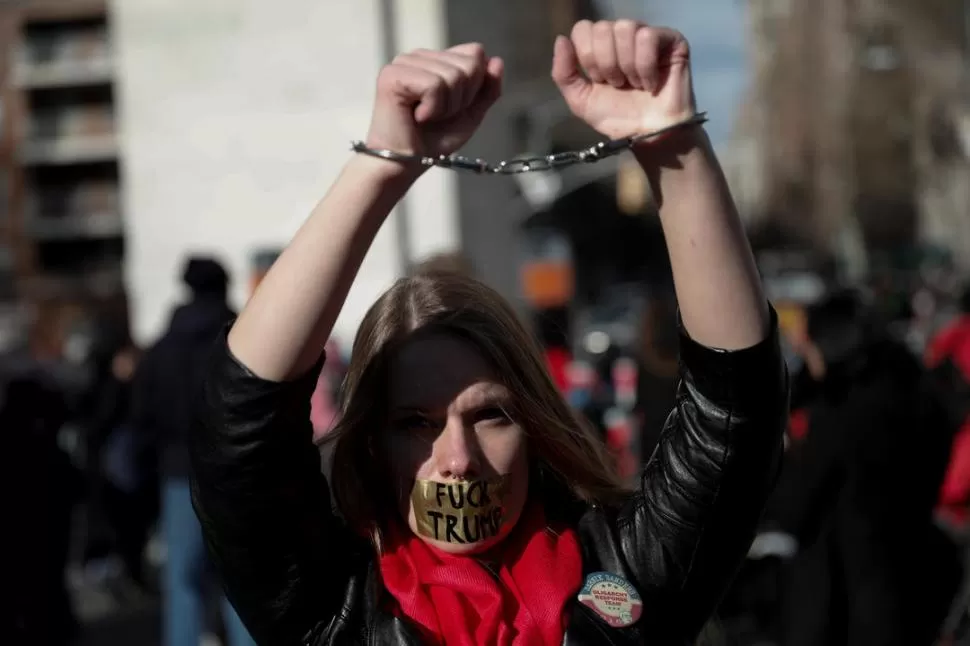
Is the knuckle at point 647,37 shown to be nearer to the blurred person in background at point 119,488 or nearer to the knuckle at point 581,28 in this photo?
the knuckle at point 581,28

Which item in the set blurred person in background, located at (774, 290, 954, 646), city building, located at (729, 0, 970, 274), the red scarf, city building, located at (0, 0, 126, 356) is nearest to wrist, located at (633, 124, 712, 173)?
the red scarf

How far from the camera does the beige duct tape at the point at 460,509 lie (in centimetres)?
181

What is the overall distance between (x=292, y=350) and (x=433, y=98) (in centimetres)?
33

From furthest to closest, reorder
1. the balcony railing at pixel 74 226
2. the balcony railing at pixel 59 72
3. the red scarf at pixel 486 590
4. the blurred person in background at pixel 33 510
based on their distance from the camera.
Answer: the balcony railing at pixel 74 226
the balcony railing at pixel 59 72
the blurred person in background at pixel 33 510
the red scarf at pixel 486 590

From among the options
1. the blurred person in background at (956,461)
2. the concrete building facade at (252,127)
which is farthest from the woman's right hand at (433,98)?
the concrete building facade at (252,127)

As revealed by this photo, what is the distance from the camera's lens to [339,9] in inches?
587

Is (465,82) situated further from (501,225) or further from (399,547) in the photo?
(501,225)

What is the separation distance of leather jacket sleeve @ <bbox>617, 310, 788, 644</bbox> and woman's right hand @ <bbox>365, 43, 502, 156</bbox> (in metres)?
0.39

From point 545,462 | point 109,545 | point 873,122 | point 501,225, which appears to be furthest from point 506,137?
point 873,122

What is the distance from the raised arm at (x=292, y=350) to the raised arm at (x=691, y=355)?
0.48 feet

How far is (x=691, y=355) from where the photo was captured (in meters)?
1.76

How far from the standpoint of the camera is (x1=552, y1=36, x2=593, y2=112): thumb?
5.21 feet

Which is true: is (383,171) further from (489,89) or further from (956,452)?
(956,452)

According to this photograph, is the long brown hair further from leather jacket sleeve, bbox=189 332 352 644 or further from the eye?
leather jacket sleeve, bbox=189 332 352 644
